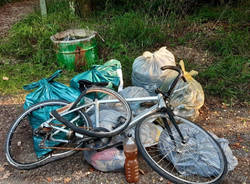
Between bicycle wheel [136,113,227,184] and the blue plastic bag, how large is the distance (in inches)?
37.0

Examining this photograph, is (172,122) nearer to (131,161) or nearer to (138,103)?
(131,161)

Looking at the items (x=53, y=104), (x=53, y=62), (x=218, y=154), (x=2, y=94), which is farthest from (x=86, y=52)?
(x=218, y=154)

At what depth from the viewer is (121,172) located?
8.87 ft

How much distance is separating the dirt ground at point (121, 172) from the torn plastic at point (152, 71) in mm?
704

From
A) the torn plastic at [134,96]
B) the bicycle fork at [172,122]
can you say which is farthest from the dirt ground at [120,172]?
the torn plastic at [134,96]

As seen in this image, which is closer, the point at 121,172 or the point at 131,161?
the point at 131,161

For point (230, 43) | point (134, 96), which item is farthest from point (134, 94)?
point (230, 43)

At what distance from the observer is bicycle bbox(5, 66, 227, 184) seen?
2.54 metres

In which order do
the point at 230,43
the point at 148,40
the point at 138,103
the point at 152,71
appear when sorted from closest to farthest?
the point at 138,103 < the point at 152,71 < the point at 230,43 < the point at 148,40

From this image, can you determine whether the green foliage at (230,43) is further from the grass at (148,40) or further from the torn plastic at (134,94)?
the torn plastic at (134,94)

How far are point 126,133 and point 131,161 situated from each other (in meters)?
0.32

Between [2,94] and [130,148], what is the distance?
2.66 m

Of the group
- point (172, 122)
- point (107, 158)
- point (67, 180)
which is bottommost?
point (67, 180)

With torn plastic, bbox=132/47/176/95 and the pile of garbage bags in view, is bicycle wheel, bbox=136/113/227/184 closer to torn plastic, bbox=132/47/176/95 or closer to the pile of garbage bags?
the pile of garbage bags
